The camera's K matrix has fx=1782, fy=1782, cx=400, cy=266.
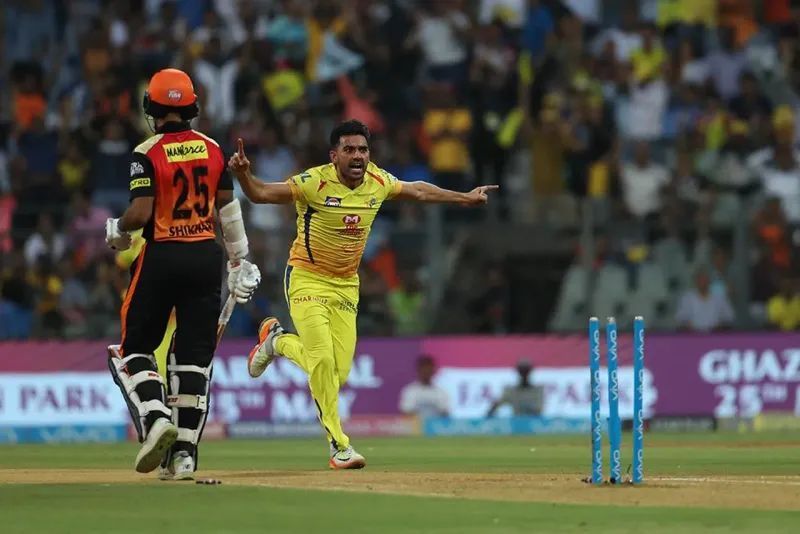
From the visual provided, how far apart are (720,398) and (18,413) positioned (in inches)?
316

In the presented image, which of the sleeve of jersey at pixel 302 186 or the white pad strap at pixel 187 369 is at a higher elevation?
the sleeve of jersey at pixel 302 186

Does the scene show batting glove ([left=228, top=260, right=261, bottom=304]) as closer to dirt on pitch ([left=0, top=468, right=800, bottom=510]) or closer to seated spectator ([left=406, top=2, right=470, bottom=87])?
dirt on pitch ([left=0, top=468, right=800, bottom=510])

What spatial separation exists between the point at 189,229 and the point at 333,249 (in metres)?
2.20

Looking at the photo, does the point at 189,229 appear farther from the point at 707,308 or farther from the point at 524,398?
the point at 707,308

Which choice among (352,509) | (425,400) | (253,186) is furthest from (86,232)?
(352,509)

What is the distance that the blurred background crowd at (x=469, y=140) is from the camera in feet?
67.7

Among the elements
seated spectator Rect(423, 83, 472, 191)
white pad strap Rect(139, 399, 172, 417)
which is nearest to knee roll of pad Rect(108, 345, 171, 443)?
white pad strap Rect(139, 399, 172, 417)

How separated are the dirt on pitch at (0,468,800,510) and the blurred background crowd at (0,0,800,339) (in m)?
8.99

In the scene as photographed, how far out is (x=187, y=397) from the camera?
34.4ft

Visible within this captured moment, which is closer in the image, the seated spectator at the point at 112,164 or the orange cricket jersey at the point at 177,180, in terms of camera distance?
the orange cricket jersey at the point at 177,180

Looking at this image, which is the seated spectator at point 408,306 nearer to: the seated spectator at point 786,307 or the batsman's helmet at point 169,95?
the seated spectator at point 786,307

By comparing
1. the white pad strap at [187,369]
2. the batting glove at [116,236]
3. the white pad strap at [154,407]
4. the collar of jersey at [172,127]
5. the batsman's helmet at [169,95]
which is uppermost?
the batsman's helmet at [169,95]

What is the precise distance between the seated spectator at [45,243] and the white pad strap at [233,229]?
10529 mm

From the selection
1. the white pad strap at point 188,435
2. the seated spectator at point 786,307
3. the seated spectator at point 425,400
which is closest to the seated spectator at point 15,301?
the seated spectator at point 425,400
